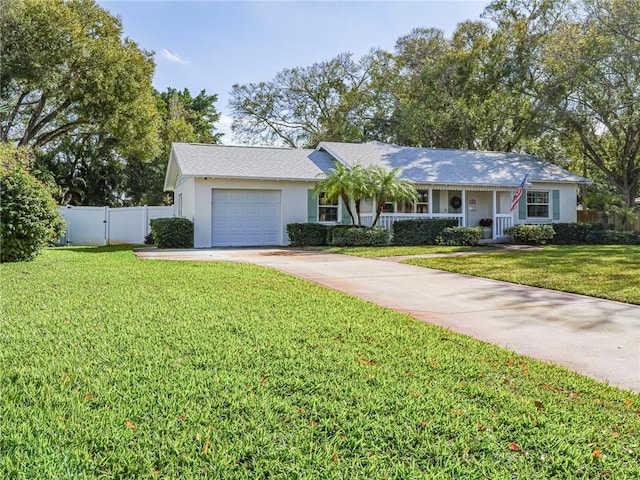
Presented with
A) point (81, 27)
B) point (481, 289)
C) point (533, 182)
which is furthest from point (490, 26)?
point (481, 289)

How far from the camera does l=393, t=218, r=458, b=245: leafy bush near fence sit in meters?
17.6

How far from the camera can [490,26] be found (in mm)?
26281

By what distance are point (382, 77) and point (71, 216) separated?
73.4 ft

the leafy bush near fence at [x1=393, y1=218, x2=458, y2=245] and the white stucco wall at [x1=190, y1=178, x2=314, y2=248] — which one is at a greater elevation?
the white stucco wall at [x1=190, y1=178, x2=314, y2=248]

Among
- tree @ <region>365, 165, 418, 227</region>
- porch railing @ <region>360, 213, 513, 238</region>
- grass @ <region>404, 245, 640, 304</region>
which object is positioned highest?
tree @ <region>365, 165, 418, 227</region>

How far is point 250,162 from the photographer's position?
62.3 ft

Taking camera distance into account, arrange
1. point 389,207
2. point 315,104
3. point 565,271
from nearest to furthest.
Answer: point 565,271
point 389,207
point 315,104

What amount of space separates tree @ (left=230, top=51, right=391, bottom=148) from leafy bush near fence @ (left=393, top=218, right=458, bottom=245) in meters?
16.6

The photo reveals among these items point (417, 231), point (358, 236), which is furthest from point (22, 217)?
point (417, 231)

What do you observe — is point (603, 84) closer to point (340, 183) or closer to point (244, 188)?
point (340, 183)

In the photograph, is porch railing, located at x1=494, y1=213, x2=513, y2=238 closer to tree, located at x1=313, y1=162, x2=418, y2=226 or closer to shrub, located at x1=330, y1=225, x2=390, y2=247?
tree, located at x1=313, y1=162, x2=418, y2=226

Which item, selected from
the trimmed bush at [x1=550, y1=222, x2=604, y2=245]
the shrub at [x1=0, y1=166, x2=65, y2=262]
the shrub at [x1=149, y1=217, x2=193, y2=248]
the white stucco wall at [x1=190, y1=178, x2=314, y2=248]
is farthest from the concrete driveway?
the trimmed bush at [x1=550, y1=222, x2=604, y2=245]

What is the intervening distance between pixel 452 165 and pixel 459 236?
5.46 metres

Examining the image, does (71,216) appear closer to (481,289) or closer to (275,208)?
(275,208)
